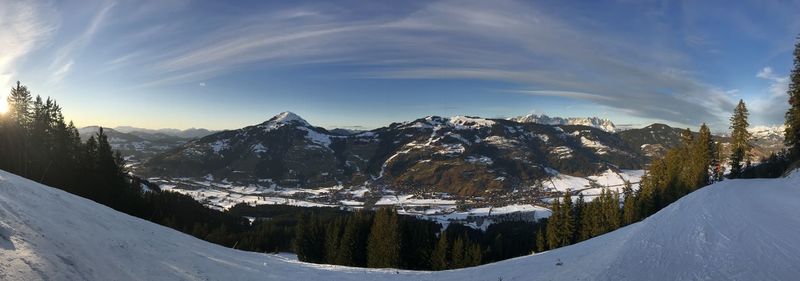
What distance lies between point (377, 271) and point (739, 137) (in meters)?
72.4

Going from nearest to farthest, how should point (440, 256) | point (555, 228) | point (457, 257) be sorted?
point (457, 257) → point (440, 256) → point (555, 228)

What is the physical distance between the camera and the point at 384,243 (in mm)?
64938

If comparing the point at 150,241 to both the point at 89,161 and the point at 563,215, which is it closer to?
the point at 89,161

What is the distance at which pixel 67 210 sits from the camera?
18.2 metres

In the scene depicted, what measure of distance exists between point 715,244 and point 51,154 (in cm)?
7361

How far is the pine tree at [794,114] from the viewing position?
50.0 metres

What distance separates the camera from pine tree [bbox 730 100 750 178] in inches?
2574

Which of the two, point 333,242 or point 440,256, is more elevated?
point 333,242

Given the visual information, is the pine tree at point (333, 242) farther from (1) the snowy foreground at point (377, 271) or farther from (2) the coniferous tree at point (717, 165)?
(2) the coniferous tree at point (717, 165)

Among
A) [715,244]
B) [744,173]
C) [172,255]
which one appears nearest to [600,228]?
[744,173]

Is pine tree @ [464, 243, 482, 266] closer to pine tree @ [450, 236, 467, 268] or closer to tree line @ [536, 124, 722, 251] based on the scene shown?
pine tree @ [450, 236, 467, 268]

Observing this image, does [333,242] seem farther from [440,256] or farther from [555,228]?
[555,228]

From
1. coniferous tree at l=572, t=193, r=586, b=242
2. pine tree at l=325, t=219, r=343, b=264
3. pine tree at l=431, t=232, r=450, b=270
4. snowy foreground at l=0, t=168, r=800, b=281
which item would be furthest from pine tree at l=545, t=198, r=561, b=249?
snowy foreground at l=0, t=168, r=800, b=281

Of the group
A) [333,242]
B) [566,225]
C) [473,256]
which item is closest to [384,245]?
[333,242]
